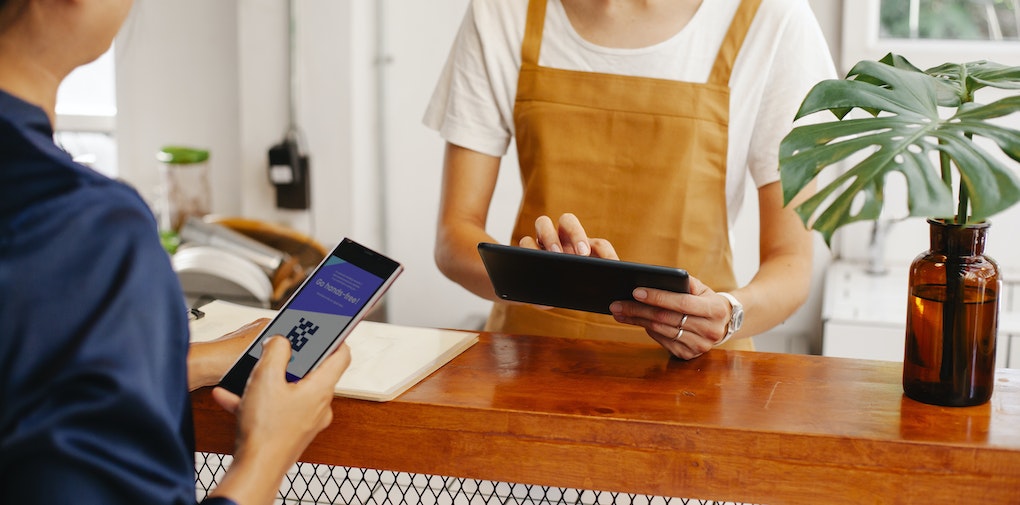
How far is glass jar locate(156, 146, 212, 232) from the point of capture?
11.0ft

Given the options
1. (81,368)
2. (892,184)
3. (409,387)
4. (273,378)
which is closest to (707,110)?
(409,387)

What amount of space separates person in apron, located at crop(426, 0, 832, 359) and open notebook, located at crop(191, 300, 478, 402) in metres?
0.28

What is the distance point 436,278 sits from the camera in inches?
145

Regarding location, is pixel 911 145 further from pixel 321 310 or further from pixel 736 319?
pixel 321 310

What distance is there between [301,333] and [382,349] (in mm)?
253

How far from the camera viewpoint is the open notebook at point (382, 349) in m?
1.15

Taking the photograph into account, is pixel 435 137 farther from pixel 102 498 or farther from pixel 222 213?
pixel 102 498

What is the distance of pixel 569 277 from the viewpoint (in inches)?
48.4

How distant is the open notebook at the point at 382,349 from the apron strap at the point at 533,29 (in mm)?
571

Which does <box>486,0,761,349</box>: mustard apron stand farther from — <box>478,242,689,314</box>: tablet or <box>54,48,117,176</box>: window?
<box>54,48,117,176</box>: window

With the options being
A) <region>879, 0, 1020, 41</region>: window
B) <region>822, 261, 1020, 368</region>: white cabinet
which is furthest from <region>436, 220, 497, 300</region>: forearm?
<region>879, 0, 1020, 41</region>: window

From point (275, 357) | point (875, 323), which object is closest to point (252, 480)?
point (275, 357)

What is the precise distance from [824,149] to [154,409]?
682mm

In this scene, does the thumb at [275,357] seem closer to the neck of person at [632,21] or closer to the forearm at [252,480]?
the forearm at [252,480]
